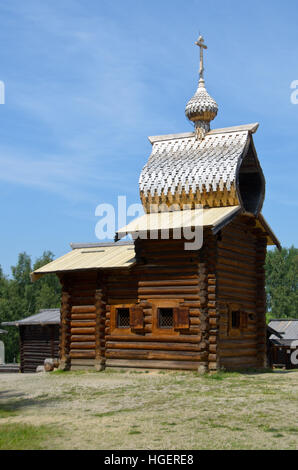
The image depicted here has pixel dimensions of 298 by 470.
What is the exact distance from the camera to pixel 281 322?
46.8m

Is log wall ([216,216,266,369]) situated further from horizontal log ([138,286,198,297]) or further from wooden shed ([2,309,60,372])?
wooden shed ([2,309,60,372])

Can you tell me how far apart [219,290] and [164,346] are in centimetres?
256

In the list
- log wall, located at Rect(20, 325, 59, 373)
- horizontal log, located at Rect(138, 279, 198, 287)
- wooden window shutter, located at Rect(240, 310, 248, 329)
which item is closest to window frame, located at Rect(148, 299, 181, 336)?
horizontal log, located at Rect(138, 279, 198, 287)

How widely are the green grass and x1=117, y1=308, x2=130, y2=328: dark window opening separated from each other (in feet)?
35.7

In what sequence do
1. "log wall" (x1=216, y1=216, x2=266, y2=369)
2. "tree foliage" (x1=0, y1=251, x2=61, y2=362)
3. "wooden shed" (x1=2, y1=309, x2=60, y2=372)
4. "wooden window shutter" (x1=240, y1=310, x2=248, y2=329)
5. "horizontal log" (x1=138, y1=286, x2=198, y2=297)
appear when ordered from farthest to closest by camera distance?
"tree foliage" (x1=0, y1=251, x2=61, y2=362) → "wooden shed" (x1=2, y1=309, x2=60, y2=372) → "wooden window shutter" (x1=240, y1=310, x2=248, y2=329) → "log wall" (x1=216, y1=216, x2=266, y2=369) → "horizontal log" (x1=138, y1=286, x2=198, y2=297)

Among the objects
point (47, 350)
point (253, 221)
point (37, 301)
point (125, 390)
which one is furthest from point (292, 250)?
point (125, 390)

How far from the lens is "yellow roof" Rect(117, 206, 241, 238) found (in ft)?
65.5

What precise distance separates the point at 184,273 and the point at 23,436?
11.1 metres

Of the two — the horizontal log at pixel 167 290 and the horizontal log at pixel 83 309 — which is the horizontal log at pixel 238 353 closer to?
the horizontal log at pixel 167 290

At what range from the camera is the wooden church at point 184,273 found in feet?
65.8

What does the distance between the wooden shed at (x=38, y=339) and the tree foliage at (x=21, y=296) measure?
24081 millimetres

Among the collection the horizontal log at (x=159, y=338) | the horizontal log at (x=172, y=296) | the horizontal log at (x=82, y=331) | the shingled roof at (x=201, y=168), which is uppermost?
the shingled roof at (x=201, y=168)

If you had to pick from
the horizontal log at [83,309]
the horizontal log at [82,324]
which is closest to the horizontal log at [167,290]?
the horizontal log at [83,309]

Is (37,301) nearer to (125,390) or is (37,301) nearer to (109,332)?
(109,332)
